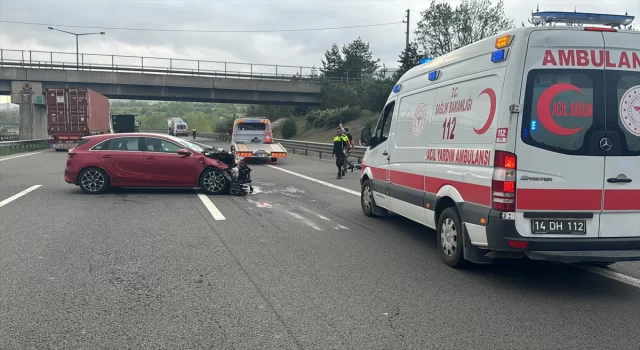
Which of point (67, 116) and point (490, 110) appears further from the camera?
point (67, 116)

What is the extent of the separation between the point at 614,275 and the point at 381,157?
12.6ft

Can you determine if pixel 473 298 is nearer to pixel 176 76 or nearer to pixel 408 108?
pixel 408 108

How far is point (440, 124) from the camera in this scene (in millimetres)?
6738

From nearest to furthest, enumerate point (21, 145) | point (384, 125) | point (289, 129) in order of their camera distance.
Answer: point (384, 125), point (21, 145), point (289, 129)

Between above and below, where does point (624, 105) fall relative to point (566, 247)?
above

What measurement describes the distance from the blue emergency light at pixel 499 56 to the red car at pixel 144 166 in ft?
27.2

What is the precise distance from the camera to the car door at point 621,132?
5297mm

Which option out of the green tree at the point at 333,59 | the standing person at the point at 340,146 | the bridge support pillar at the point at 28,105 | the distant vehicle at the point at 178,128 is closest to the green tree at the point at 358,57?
the green tree at the point at 333,59

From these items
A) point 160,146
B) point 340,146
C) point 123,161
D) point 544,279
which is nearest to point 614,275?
point 544,279

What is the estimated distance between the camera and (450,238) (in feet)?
21.0

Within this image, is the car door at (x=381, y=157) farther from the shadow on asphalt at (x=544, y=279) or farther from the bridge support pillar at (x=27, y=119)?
the bridge support pillar at (x=27, y=119)

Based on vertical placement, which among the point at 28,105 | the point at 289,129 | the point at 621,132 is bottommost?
the point at 621,132

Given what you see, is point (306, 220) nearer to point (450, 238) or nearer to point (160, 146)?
point (450, 238)

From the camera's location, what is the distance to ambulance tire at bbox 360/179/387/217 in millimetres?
9570
